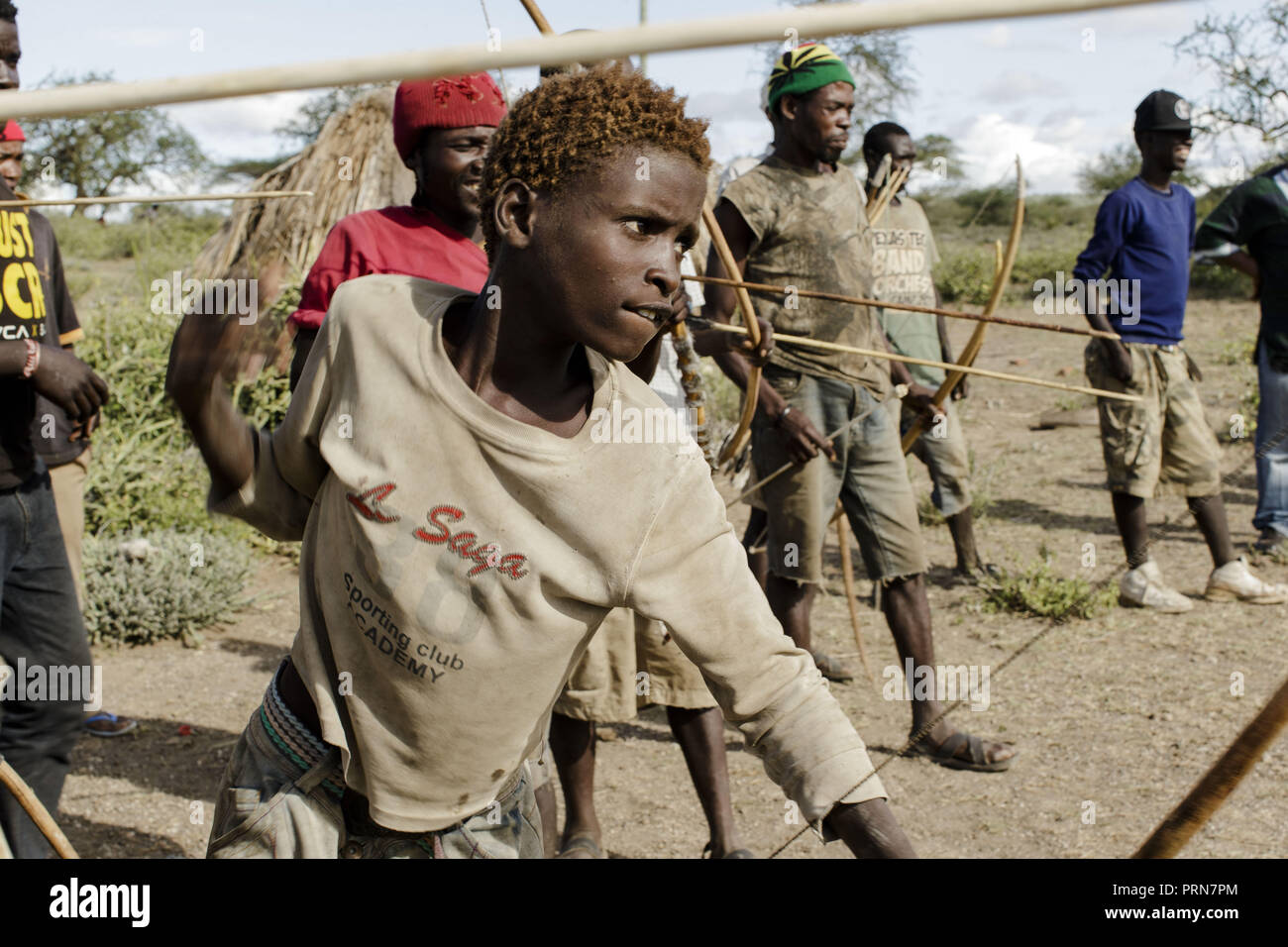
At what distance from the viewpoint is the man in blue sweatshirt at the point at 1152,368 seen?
5.74 m

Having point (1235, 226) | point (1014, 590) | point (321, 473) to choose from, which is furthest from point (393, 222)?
point (1235, 226)

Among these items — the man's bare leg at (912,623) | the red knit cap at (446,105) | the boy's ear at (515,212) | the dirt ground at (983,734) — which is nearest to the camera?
the boy's ear at (515,212)

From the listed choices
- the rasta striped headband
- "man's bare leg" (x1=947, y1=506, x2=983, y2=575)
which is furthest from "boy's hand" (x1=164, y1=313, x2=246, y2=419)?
"man's bare leg" (x1=947, y1=506, x2=983, y2=575)

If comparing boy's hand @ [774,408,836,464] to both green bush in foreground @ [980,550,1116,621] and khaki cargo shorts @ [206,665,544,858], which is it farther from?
khaki cargo shorts @ [206,665,544,858]

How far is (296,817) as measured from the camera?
1.96m

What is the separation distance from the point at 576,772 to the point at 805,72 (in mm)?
2434

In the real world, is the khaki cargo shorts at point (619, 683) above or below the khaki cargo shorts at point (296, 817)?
below

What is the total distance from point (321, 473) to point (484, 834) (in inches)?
25.7

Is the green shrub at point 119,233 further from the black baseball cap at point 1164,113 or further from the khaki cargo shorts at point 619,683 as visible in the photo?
the khaki cargo shorts at point 619,683

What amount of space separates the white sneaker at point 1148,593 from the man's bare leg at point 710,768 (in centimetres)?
299

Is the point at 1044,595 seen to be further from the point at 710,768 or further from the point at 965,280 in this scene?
the point at 965,280

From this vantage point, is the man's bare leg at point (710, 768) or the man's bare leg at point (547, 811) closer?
the man's bare leg at point (547, 811)

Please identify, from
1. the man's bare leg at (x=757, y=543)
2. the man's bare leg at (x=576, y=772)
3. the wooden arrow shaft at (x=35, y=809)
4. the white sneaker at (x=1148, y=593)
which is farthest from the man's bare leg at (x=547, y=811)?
the white sneaker at (x=1148, y=593)

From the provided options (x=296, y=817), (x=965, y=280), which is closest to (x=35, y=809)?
(x=296, y=817)
